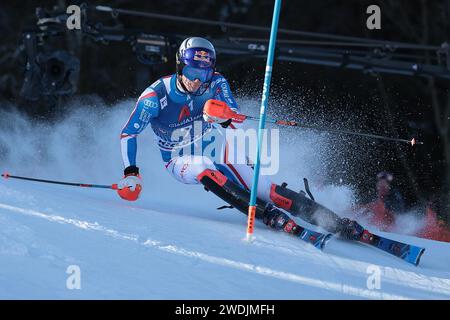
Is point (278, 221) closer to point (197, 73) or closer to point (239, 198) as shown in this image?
point (239, 198)

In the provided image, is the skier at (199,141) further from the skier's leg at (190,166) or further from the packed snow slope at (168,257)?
the packed snow slope at (168,257)

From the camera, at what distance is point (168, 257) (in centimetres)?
446

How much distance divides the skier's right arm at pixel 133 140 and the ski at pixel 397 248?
1.71 meters

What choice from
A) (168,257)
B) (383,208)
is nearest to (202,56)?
(168,257)

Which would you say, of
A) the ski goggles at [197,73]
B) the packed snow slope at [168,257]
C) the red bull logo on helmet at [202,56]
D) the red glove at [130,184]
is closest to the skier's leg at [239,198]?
the packed snow slope at [168,257]

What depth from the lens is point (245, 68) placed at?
593 inches

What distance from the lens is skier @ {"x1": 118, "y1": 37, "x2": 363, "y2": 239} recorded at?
219 inches

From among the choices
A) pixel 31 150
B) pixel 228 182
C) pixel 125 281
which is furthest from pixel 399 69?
pixel 125 281

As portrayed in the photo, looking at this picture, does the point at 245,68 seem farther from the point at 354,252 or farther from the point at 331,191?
the point at 354,252

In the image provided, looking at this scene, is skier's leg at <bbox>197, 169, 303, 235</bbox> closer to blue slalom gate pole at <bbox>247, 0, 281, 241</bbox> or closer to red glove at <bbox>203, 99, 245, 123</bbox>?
blue slalom gate pole at <bbox>247, 0, 281, 241</bbox>

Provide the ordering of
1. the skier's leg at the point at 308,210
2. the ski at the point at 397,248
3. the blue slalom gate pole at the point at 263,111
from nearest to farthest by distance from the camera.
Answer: the blue slalom gate pole at the point at 263,111, the ski at the point at 397,248, the skier's leg at the point at 308,210

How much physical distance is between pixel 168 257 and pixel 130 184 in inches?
52.9

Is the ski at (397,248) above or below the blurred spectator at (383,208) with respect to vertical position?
below

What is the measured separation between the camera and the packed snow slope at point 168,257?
399 cm
